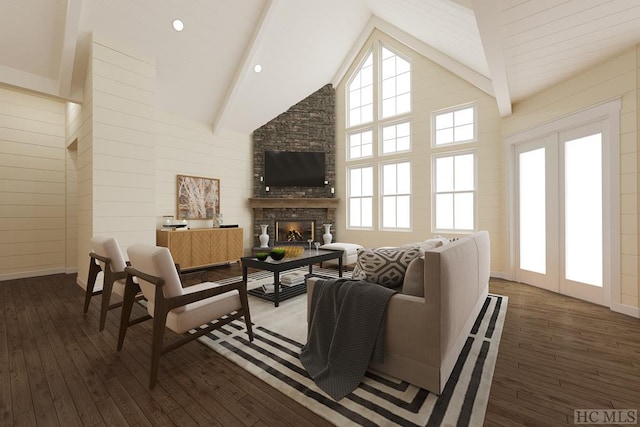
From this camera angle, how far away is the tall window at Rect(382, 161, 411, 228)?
6016mm

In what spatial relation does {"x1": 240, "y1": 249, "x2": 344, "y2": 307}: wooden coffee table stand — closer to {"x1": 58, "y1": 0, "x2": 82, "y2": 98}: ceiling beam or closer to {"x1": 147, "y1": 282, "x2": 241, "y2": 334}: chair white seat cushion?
{"x1": 147, "y1": 282, "x2": 241, "y2": 334}: chair white seat cushion

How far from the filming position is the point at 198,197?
580cm

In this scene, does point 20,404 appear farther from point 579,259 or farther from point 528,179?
point 528,179

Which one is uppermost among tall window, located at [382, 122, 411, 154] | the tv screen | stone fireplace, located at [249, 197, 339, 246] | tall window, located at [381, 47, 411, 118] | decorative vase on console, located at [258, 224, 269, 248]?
tall window, located at [381, 47, 411, 118]

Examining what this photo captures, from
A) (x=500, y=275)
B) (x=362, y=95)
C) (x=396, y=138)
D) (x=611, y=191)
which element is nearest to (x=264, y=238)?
(x=396, y=138)

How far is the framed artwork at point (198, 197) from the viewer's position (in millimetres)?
5520

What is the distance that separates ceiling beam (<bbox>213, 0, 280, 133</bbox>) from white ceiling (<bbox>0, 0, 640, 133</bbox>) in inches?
0.8

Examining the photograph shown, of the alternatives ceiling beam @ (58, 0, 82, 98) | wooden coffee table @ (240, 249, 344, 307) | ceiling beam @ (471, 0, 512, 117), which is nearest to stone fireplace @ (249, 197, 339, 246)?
wooden coffee table @ (240, 249, 344, 307)

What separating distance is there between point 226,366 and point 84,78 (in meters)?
4.95

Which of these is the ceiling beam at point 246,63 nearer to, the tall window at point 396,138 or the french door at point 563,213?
the tall window at point 396,138

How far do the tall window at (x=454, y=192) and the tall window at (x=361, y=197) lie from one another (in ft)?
5.09
